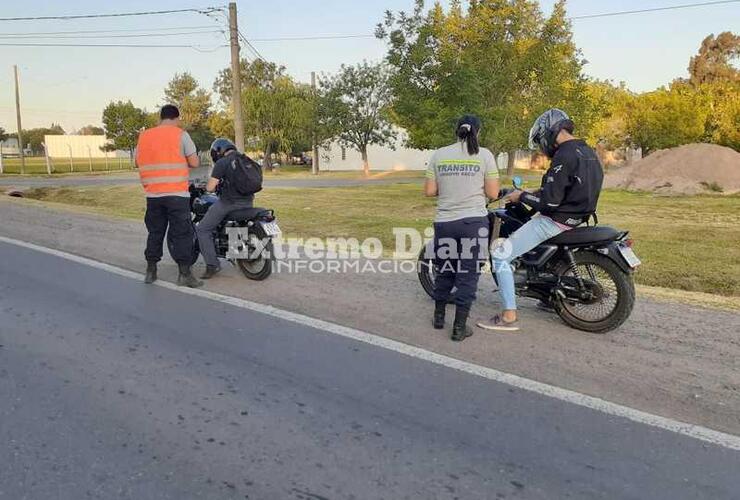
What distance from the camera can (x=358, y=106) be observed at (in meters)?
42.7

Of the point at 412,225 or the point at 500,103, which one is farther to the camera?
the point at 500,103

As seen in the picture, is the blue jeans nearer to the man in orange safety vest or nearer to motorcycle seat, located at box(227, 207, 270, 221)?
motorcycle seat, located at box(227, 207, 270, 221)

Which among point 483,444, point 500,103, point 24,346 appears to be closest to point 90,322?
point 24,346

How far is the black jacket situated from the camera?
502 cm

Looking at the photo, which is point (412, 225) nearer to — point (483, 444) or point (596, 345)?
point (596, 345)

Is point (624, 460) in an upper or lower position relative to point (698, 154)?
lower

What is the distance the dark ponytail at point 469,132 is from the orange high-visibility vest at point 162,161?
338 cm

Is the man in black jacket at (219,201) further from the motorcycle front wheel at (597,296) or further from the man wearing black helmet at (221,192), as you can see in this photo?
the motorcycle front wheel at (597,296)

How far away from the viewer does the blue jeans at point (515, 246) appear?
5.34 metres

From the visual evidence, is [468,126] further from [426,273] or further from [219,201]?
[219,201]

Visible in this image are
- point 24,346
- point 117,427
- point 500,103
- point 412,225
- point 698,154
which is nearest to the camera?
point 117,427

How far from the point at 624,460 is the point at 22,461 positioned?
10.7 feet

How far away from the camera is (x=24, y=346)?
497 centimetres

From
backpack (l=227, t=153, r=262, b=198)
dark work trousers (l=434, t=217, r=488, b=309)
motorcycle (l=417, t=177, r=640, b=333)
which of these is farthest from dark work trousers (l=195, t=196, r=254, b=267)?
motorcycle (l=417, t=177, r=640, b=333)
